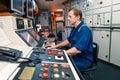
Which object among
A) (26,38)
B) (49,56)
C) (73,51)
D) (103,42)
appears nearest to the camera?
(49,56)

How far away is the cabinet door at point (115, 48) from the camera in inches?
140

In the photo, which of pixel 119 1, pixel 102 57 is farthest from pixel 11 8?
pixel 102 57

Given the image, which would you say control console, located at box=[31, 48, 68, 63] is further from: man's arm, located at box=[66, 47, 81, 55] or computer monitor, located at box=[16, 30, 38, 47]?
man's arm, located at box=[66, 47, 81, 55]

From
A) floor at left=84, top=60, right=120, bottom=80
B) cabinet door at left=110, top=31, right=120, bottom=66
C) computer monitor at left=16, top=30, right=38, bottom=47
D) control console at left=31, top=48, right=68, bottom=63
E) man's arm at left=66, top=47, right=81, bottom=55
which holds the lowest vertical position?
floor at left=84, top=60, right=120, bottom=80

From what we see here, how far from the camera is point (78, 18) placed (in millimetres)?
1915

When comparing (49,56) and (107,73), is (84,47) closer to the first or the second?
(49,56)

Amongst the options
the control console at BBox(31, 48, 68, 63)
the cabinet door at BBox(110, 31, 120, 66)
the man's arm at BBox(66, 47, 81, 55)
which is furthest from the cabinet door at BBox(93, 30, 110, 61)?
the control console at BBox(31, 48, 68, 63)

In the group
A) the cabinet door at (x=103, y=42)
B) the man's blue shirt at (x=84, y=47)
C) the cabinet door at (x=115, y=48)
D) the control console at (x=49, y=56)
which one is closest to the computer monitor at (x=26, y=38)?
the control console at (x=49, y=56)

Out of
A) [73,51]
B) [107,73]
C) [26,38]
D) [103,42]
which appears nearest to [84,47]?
[73,51]

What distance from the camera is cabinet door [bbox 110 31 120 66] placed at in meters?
3.57

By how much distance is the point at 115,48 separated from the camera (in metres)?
3.68

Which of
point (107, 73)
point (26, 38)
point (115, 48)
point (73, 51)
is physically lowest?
point (107, 73)

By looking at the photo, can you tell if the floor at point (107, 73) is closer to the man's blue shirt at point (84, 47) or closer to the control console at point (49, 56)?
the man's blue shirt at point (84, 47)

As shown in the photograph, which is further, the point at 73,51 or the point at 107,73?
the point at 107,73
